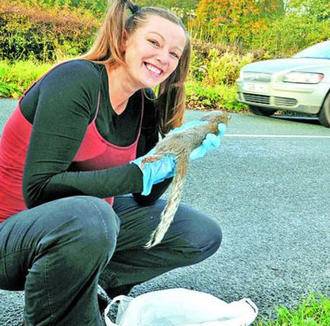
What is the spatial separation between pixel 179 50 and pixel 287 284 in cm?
137

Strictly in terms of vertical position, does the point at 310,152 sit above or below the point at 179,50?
below

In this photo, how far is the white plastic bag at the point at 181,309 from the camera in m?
2.13

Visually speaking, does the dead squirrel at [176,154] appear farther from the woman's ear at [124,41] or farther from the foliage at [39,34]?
the foliage at [39,34]

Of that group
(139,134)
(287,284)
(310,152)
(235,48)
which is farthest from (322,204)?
(235,48)

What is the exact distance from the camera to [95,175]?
6.37ft

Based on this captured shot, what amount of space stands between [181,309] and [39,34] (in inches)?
398

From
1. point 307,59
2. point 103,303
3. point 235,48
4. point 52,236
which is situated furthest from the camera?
point 235,48

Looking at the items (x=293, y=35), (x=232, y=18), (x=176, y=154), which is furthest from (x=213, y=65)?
(x=176, y=154)

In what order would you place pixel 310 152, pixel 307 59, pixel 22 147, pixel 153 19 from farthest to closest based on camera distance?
pixel 307 59
pixel 310 152
pixel 153 19
pixel 22 147

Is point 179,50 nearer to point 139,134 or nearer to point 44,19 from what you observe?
point 139,134

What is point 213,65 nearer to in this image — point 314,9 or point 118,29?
point 314,9

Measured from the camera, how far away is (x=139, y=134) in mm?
2309

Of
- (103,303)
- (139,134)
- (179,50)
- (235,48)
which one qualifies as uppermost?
(179,50)

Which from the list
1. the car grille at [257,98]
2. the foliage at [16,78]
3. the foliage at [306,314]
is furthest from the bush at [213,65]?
the foliage at [306,314]
